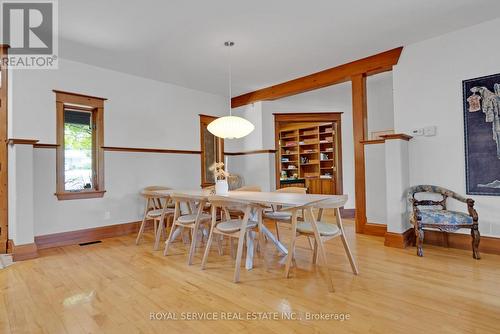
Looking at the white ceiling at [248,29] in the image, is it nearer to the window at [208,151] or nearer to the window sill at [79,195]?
the window at [208,151]

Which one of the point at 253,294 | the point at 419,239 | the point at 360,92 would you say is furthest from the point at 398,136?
the point at 253,294

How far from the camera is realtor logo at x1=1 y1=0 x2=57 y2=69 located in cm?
271

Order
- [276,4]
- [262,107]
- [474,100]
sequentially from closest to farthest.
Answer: [276,4] < [474,100] < [262,107]

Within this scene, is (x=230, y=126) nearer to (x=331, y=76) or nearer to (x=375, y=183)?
(x=331, y=76)

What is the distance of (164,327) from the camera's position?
1.77 metres

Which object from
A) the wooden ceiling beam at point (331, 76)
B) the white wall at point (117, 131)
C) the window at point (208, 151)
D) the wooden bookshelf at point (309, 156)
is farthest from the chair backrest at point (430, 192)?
the white wall at point (117, 131)

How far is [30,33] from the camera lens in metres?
3.14

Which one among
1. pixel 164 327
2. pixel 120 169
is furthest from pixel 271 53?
pixel 164 327

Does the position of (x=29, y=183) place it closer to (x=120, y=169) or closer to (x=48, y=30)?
A: (x=120, y=169)

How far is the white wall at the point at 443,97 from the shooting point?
122 inches

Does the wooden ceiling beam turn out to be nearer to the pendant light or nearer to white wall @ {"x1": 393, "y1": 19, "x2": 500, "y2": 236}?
white wall @ {"x1": 393, "y1": 19, "x2": 500, "y2": 236}

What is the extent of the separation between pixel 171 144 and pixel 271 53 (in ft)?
7.93

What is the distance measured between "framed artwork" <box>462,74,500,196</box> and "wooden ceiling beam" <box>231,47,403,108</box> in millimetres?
983

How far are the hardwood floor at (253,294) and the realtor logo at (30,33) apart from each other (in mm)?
2559
